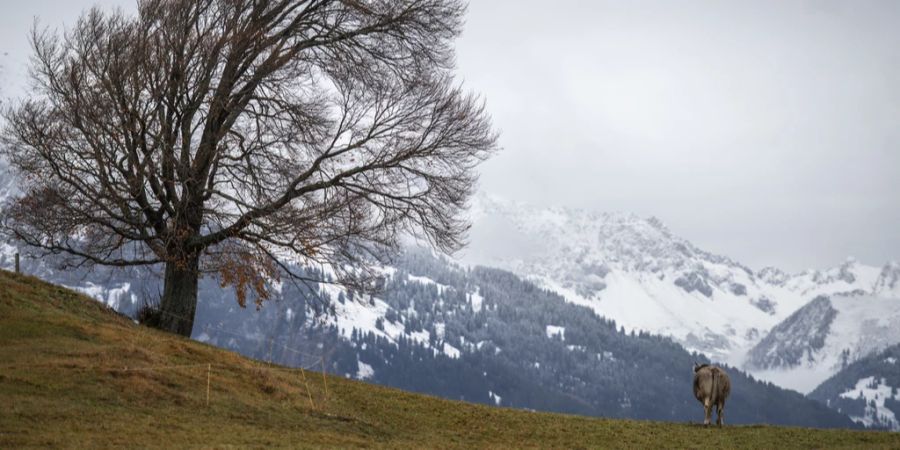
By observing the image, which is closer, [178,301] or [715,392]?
[178,301]

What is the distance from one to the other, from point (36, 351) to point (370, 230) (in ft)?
36.4

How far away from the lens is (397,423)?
2498 cm

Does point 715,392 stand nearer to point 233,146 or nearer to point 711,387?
point 711,387

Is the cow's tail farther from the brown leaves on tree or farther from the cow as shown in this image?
the brown leaves on tree

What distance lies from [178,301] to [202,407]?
1011 centimetres

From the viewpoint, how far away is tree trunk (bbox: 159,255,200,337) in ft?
102

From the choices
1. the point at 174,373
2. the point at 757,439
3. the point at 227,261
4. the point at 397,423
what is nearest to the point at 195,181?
the point at 227,261

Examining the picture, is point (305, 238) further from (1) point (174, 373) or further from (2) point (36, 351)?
(2) point (36, 351)

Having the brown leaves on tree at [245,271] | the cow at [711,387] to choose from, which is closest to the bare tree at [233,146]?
the brown leaves on tree at [245,271]

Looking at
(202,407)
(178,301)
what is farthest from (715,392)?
(178,301)

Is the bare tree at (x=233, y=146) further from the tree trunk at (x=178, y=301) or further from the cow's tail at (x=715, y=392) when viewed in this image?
the cow's tail at (x=715, y=392)

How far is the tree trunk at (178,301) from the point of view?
31156 mm

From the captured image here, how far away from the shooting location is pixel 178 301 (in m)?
31.4

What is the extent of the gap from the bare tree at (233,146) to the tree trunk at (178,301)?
63 millimetres
